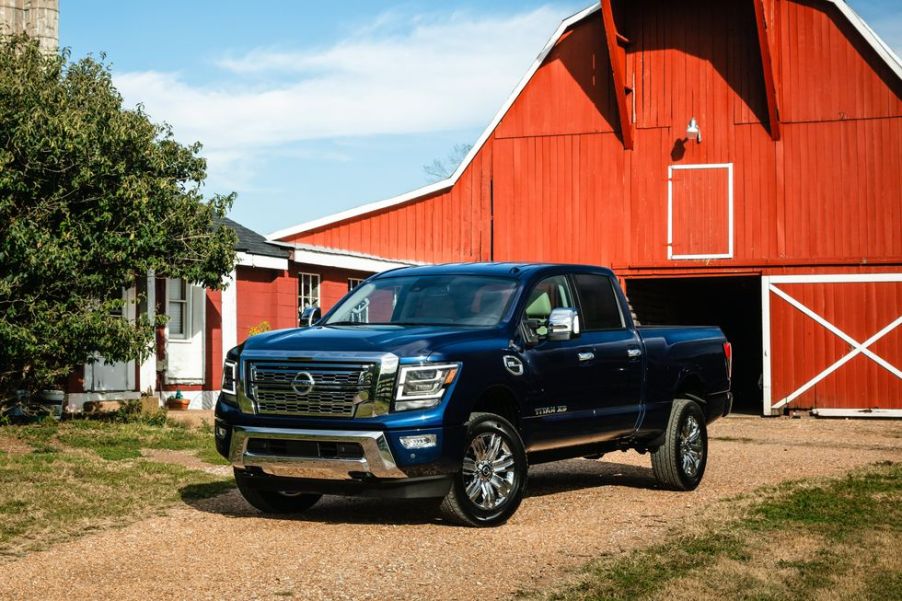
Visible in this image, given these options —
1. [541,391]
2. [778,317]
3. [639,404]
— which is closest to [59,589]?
[541,391]

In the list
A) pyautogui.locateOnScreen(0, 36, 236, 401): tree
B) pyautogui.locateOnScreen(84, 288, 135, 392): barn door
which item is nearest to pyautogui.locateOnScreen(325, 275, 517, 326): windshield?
pyautogui.locateOnScreen(0, 36, 236, 401): tree

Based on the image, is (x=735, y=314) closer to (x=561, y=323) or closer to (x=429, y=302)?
(x=429, y=302)

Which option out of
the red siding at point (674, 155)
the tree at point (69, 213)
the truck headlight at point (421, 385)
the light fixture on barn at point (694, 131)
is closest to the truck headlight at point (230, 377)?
the truck headlight at point (421, 385)

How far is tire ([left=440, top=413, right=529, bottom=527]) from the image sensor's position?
28.7 ft

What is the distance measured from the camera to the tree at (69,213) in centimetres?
1451

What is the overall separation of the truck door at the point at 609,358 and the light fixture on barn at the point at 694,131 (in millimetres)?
14056

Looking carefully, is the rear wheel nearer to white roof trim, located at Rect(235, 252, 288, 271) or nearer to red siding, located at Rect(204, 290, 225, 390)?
white roof trim, located at Rect(235, 252, 288, 271)

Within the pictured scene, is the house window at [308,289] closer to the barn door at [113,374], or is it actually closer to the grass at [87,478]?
Result: the barn door at [113,374]

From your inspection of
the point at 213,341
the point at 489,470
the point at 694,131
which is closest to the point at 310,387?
the point at 489,470

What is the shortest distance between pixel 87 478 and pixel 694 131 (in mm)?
15785

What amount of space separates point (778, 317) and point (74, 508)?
653 inches

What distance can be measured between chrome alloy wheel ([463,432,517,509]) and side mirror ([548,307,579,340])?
102cm

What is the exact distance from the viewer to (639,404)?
1084 cm

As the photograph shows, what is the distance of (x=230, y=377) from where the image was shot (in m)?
9.27
